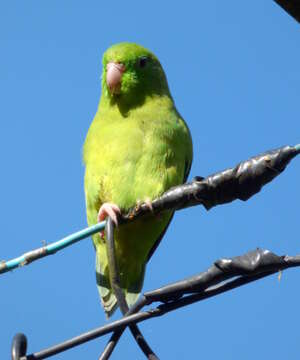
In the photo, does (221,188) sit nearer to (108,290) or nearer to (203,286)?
(203,286)

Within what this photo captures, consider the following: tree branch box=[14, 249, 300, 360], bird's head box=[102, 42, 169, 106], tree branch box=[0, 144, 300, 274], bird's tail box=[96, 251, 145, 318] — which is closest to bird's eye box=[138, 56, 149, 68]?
bird's head box=[102, 42, 169, 106]

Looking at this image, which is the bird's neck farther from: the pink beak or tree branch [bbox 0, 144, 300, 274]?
tree branch [bbox 0, 144, 300, 274]

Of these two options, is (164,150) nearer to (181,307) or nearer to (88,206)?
(88,206)

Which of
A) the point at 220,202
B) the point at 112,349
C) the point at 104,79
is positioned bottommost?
the point at 112,349

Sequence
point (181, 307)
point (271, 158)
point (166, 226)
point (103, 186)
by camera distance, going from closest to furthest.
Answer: point (181, 307), point (271, 158), point (103, 186), point (166, 226)

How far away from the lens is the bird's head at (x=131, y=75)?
4422 millimetres

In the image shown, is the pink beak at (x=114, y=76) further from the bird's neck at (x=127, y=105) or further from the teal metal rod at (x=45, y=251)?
the teal metal rod at (x=45, y=251)

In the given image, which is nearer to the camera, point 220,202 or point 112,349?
point 112,349

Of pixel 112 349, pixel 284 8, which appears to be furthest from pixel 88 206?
pixel 284 8

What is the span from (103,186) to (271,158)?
6.98 feet

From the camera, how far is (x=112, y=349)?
70.2 inches

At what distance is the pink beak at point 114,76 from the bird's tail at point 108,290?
1140 mm

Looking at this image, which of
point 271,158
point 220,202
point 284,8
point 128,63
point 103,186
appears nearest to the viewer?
point 284,8

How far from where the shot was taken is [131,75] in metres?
4.53
